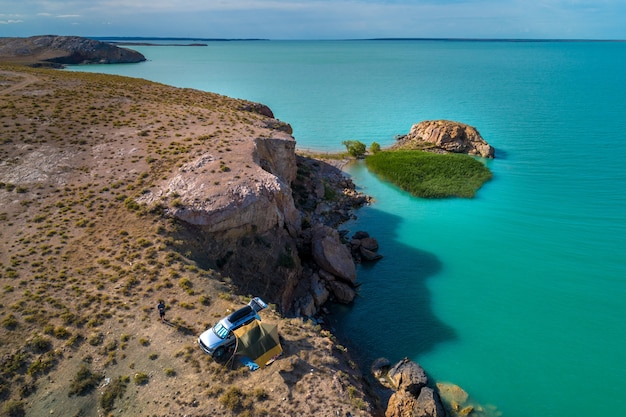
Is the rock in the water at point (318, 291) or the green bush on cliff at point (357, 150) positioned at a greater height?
the green bush on cliff at point (357, 150)

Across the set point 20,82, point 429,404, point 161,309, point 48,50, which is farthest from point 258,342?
point 48,50

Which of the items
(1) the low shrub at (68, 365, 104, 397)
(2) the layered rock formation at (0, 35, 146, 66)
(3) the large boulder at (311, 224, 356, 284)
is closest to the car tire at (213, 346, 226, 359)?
(1) the low shrub at (68, 365, 104, 397)

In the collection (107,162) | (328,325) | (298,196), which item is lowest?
(328,325)

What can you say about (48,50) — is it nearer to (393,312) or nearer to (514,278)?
(393,312)

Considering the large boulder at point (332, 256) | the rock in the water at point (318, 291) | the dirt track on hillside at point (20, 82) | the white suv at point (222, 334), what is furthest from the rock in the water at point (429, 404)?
the dirt track on hillside at point (20, 82)

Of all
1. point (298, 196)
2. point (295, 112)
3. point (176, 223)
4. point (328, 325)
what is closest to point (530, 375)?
point (328, 325)

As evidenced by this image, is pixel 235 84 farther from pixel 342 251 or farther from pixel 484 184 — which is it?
pixel 342 251

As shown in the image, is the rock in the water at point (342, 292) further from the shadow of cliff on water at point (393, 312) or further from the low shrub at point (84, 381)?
the low shrub at point (84, 381)

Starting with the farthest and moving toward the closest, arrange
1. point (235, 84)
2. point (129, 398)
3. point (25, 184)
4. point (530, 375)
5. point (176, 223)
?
point (235, 84) → point (25, 184) → point (176, 223) → point (530, 375) → point (129, 398)
